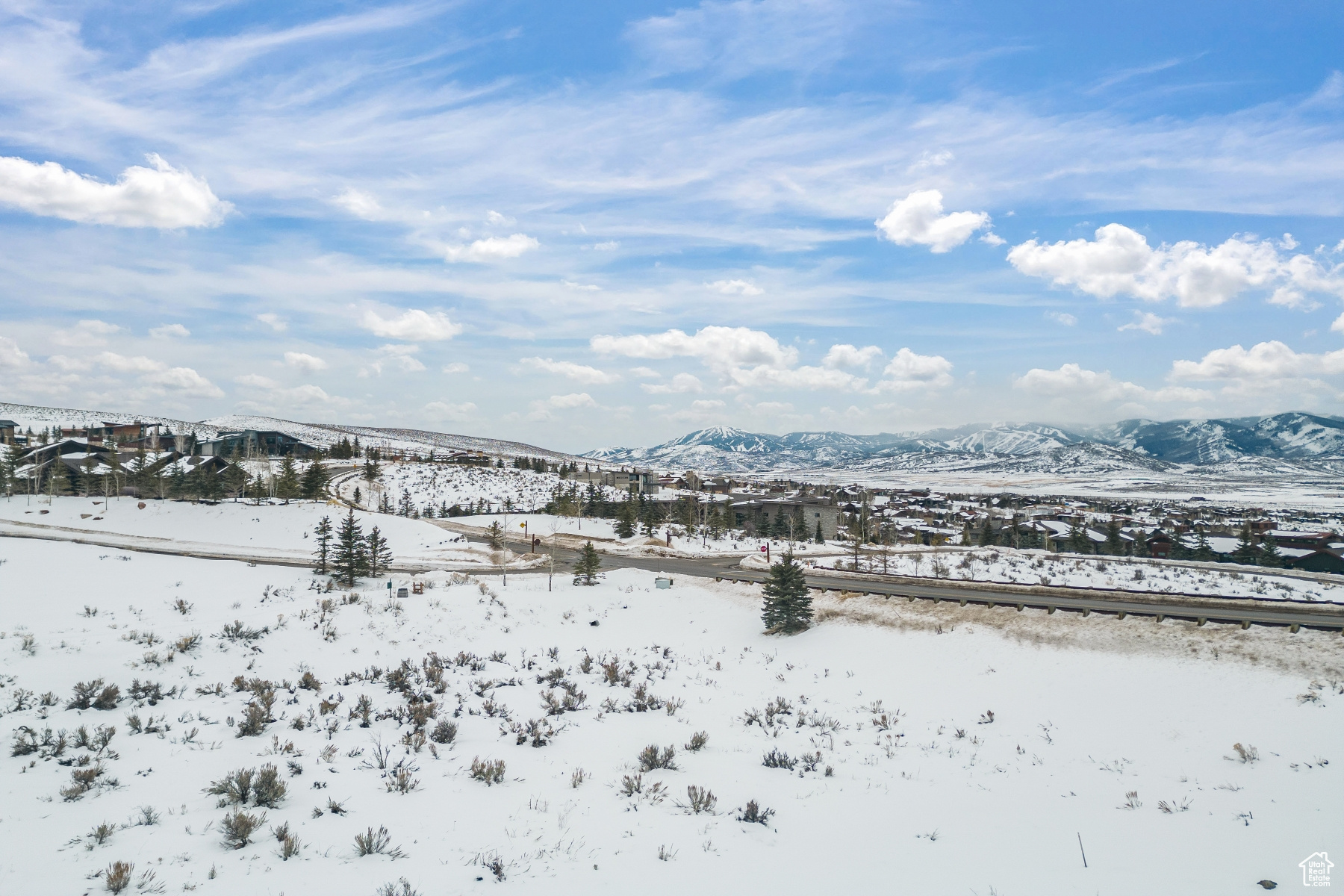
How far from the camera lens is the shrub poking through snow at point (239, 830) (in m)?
7.84

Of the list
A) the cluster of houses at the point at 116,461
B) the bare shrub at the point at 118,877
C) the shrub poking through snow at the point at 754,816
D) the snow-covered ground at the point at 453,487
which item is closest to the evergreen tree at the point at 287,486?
the cluster of houses at the point at 116,461

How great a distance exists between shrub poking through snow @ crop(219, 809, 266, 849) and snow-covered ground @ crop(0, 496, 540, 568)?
33.3 metres

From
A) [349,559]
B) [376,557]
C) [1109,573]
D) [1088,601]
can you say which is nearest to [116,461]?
[376,557]

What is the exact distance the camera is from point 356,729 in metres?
12.2

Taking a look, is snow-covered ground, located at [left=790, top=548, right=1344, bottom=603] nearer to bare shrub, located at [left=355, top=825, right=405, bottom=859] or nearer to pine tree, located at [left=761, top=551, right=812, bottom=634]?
pine tree, located at [left=761, top=551, right=812, bottom=634]

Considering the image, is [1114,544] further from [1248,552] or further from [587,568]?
[587,568]

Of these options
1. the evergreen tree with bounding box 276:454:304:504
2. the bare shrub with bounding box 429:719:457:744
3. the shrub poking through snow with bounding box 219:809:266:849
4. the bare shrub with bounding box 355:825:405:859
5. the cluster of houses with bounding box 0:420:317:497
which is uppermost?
the cluster of houses with bounding box 0:420:317:497

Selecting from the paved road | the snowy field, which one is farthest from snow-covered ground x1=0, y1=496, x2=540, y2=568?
the snowy field

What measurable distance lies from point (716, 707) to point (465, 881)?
31.5 feet

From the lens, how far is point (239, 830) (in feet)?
25.7

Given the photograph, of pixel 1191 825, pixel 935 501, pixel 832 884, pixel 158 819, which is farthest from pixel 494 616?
pixel 935 501

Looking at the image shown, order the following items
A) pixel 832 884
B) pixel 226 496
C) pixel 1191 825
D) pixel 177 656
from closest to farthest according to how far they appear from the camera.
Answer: pixel 832 884 → pixel 1191 825 → pixel 177 656 → pixel 226 496

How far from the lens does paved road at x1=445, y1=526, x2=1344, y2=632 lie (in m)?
20.2

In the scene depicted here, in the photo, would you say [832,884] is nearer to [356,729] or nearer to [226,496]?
[356,729]
